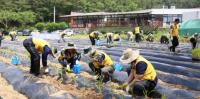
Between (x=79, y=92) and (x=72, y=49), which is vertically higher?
(x=72, y=49)

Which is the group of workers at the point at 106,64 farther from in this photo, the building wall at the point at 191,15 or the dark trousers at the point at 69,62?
the building wall at the point at 191,15

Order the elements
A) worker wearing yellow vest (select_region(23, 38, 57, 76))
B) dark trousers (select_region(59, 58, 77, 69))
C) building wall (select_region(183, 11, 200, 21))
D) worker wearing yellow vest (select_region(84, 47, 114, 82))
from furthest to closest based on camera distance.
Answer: building wall (select_region(183, 11, 200, 21))
worker wearing yellow vest (select_region(23, 38, 57, 76))
dark trousers (select_region(59, 58, 77, 69))
worker wearing yellow vest (select_region(84, 47, 114, 82))

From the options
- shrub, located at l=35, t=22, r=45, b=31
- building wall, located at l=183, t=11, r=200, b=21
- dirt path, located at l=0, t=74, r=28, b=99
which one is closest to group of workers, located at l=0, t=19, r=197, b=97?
dirt path, located at l=0, t=74, r=28, b=99

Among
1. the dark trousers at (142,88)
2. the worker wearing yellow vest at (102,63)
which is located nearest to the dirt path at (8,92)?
the worker wearing yellow vest at (102,63)

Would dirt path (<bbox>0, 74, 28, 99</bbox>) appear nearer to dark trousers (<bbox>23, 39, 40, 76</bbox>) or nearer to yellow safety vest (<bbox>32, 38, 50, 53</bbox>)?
dark trousers (<bbox>23, 39, 40, 76</bbox>)

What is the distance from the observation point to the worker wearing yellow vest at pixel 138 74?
6.18m

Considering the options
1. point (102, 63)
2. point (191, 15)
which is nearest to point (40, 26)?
point (191, 15)

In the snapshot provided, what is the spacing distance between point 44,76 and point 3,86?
1029 mm

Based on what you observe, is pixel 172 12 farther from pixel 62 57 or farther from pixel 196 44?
pixel 62 57

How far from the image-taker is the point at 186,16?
36.5m

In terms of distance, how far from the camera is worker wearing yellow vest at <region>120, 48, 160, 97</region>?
20.3 feet

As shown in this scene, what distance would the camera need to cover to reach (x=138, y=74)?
20.4 ft

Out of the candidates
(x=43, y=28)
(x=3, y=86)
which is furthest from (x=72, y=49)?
(x=43, y=28)

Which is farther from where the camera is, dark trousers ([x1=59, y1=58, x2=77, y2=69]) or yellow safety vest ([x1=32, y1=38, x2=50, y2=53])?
yellow safety vest ([x1=32, y1=38, x2=50, y2=53])
